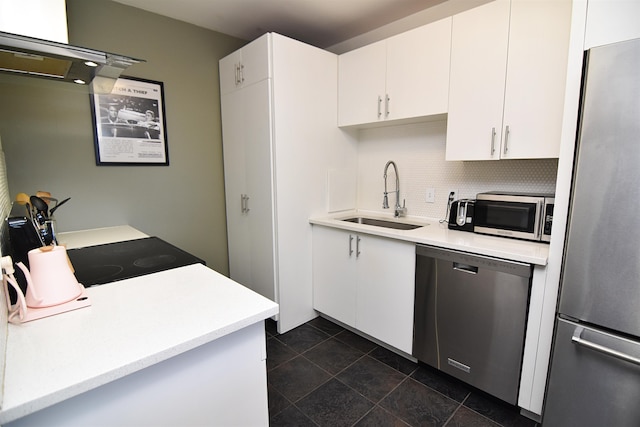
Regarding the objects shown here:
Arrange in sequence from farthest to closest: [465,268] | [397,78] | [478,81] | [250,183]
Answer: [250,183] < [397,78] < [478,81] < [465,268]

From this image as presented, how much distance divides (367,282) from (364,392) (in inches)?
27.4

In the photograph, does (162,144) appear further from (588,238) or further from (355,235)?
(588,238)

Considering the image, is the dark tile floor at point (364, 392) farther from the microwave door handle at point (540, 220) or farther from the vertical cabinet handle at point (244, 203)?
the vertical cabinet handle at point (244, 203)

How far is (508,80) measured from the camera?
172 cm

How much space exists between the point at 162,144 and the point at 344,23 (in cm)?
181

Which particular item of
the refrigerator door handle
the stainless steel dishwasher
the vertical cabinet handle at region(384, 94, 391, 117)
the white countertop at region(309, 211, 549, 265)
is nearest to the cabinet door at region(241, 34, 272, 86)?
the vertical cabinet handle at region(384, 94, 391, 117)

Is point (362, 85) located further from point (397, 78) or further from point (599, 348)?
point (599, 348)

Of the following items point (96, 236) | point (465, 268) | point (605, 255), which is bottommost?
point (465, 268)

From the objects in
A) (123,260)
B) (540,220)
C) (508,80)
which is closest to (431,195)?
(540,220)

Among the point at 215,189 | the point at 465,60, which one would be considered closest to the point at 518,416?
the point at 465,60

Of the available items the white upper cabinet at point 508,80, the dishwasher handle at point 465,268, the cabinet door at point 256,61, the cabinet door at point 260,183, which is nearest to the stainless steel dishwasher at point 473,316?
the dishwasher handle at point 465,268

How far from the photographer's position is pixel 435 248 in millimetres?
1817

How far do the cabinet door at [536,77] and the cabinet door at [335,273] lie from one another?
1.21m

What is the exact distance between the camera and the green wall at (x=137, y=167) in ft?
6.64
